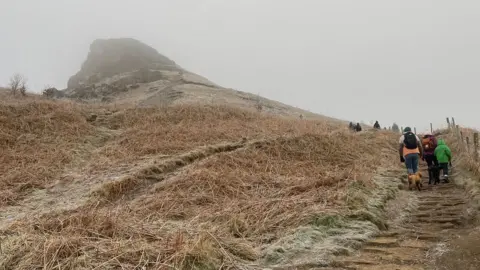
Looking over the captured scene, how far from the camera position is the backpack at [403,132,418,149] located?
11191 mm

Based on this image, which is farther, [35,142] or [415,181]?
[35,142]

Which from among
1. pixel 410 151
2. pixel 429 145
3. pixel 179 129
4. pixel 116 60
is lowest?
pixel 410 151

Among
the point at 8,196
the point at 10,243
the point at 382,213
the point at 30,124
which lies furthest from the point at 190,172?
the point at 30,124

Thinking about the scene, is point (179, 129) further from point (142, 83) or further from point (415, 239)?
point (142, 83)

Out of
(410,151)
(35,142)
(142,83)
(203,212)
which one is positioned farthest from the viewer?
(142,83)

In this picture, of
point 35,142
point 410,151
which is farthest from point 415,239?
point 35,142

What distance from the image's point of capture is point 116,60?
72375 millimetres

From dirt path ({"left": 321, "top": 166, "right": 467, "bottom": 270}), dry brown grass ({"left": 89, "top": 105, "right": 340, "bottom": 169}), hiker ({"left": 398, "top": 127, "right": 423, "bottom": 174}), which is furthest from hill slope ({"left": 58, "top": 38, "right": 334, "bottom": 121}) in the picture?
dirt path ({"left": 321, "top": 166, "right": 467, "bottom": 270})

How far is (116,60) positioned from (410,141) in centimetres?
6783

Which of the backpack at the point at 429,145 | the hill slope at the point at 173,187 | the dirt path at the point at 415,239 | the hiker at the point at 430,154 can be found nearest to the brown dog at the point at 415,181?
the hill slope at the point at 173,187

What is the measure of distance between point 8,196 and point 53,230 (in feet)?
17.9

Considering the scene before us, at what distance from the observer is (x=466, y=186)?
9867mm

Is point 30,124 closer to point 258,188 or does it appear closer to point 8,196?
point 8,196

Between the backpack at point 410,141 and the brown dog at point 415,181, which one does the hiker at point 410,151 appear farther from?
the brown dog at point 415,181
